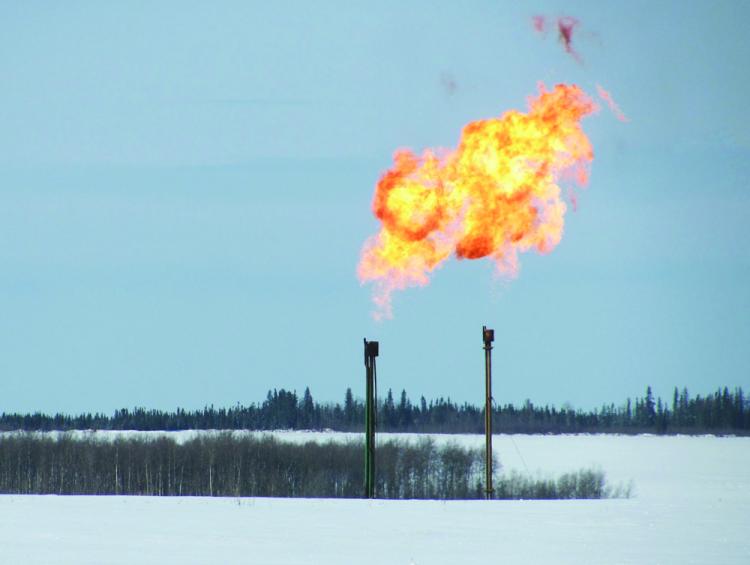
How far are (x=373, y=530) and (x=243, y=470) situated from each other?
875 inches

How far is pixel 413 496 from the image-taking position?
44.8m

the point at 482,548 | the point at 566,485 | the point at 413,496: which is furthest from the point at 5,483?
the point at 482,548

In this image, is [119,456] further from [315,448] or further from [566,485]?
[566,485]

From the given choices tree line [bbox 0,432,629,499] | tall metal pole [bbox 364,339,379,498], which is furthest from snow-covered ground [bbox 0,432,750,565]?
tree line [bbox 0,432,629,499]

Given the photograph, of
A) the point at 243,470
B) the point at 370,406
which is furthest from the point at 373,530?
the point at 243,470

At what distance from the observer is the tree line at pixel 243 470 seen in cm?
4566

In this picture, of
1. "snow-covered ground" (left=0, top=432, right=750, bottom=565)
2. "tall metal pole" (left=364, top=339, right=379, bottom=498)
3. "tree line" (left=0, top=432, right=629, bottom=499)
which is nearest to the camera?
"snow-covered ground" (left=0, top=432, right=750, bottom=565)

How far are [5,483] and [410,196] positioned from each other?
2175 centimetres

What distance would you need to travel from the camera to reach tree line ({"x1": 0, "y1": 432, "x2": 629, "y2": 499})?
150ft

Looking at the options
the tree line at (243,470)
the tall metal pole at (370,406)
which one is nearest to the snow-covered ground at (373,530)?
the tall metal pole at (370,406)

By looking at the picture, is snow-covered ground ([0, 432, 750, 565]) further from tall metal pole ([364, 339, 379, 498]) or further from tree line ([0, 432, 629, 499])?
tree line ([0, 432, 629, 499])

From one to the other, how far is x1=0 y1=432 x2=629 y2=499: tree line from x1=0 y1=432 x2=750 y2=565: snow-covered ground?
8.17 metres

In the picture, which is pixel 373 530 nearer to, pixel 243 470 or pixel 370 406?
pixel 370 406

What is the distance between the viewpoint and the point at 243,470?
4894 cm
